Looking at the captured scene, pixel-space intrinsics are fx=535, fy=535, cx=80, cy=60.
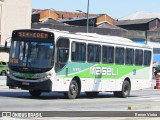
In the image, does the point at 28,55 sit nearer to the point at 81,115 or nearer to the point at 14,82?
the point at 14,82

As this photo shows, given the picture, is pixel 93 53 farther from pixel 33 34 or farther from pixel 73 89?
pixel 33 34

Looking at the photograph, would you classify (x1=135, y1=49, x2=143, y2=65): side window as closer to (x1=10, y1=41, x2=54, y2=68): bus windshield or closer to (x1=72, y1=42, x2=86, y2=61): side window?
(x1=72, y1=42, x2=86, y2=61): side window

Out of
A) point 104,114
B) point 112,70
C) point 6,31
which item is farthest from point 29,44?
point 6,31

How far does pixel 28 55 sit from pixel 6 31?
190 ft

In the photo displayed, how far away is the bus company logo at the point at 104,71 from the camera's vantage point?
2530 cm

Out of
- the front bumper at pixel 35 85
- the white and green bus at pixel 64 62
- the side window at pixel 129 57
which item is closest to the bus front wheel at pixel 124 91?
the white and green bus at pixel 64 62

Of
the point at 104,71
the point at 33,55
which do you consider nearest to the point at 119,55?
the point at 104,71

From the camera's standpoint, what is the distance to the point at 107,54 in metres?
26.2

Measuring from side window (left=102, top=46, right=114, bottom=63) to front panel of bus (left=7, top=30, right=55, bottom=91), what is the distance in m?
4.16

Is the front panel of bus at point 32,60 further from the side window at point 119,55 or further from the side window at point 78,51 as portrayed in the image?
Result: the side window at point 119,55

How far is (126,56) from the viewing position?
27875 millimetres

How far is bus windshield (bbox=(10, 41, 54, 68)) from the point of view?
73.5 feet

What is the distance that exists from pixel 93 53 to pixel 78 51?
148cm

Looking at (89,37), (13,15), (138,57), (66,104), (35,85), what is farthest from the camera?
(13,15)
